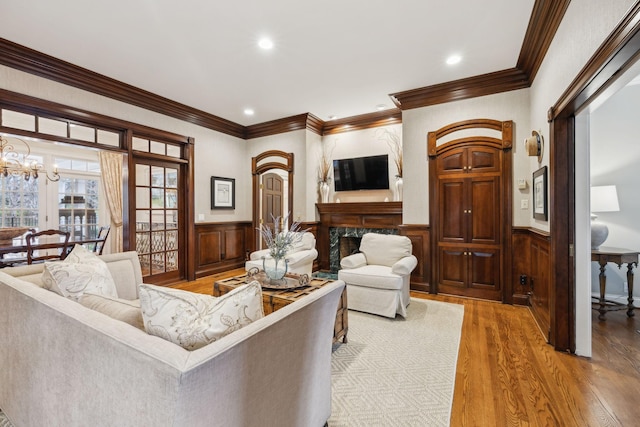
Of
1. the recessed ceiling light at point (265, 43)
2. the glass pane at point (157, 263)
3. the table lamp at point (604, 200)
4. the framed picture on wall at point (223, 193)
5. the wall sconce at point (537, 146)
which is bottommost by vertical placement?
the glass pane at point (157, 263)

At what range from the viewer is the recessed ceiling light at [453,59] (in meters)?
3.18

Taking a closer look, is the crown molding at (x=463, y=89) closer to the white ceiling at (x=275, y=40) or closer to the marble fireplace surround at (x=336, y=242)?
the white ceiling at (x=275, y=40)

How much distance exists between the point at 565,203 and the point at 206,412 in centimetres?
282

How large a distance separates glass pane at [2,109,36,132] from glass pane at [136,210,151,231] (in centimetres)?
150

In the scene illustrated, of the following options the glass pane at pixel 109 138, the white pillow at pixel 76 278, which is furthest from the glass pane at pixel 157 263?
the white pillow at pixel 76 278

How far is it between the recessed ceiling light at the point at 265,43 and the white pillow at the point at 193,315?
8.63 feet

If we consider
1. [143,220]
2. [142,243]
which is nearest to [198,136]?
[143,220]

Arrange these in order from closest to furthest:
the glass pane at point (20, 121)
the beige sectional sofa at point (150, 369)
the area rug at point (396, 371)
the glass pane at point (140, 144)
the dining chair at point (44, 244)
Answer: the beige sectional sofa at point (150, 369)
the area rug at point (396, 371)
the glass pane at point (20, 121)
the dining chair at point (44, 244)
the glass pane at point (140, 144)

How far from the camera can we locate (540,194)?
2.84 m

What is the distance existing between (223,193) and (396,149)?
3.16 metres

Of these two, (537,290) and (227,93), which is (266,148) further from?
(537,290)

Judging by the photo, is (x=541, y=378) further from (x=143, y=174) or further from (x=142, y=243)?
(x=143, y=174)

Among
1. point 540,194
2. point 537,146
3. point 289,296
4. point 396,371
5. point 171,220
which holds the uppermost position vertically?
point 537,146

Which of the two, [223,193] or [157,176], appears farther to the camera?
[223,193]
